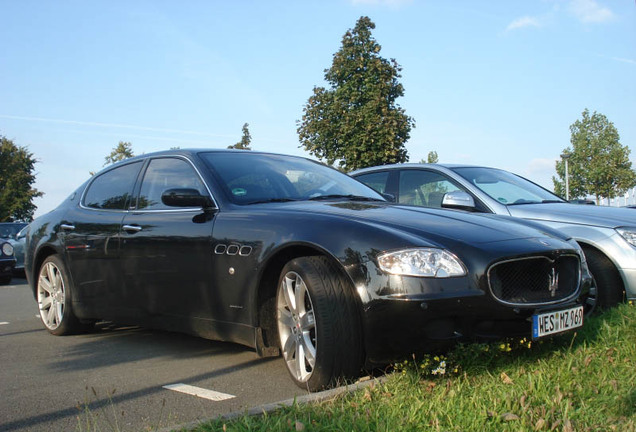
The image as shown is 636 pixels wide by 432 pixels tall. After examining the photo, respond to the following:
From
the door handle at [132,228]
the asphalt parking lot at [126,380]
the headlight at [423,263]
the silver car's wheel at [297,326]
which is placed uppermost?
the door handle at [132,228]

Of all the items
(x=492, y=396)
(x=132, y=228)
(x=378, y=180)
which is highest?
(x=378, y=180)

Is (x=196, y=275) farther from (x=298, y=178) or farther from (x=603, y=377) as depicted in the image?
(x=603, y=377)

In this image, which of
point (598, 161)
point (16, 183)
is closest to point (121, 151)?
point (16, 183)

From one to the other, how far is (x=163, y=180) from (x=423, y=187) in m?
2.92

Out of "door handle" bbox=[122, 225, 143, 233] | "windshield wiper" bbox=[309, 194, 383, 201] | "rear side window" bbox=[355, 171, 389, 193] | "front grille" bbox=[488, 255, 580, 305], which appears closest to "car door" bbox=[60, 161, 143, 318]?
"door handle" bbox=[122, 225, 143, 233]

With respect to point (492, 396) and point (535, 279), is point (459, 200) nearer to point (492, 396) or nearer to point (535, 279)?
point (535, 279)

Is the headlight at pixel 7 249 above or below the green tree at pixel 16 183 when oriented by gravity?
below

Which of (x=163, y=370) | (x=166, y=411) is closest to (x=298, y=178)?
(x=163, y=370)

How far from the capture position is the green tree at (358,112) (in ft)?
91.1

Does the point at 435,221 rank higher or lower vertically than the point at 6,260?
higher

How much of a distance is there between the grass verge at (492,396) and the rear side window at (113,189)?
10.1ft

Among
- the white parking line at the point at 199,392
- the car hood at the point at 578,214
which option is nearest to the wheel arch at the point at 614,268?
the car hood at the point at 578,214

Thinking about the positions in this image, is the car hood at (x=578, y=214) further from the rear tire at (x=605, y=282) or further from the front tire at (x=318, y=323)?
the front tire at (x=318, y=323)

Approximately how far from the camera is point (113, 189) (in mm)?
5754
